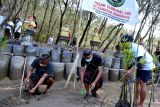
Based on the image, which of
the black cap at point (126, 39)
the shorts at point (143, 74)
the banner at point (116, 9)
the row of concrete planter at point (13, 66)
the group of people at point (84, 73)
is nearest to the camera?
the black cap at point (126, 39)

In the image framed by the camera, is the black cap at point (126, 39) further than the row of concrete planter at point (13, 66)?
No

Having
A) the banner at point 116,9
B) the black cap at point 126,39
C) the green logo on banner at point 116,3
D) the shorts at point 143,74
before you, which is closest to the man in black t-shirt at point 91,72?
the banner at point 116,9

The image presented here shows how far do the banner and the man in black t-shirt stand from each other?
3.19 feet

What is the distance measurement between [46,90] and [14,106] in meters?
1.48

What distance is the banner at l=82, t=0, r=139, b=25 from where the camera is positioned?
8.12 m

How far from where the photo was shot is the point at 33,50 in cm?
1186

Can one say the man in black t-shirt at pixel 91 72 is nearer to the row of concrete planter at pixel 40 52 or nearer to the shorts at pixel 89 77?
the shorts at pixel 89 77

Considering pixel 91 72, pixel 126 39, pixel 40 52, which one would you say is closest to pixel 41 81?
pixel 91 72

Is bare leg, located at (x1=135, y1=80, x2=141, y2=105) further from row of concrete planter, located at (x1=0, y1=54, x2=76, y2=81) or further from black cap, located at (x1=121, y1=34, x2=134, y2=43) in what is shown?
row of concrete planter, located at (x1=0, y1=54, x2=76, y2=81)

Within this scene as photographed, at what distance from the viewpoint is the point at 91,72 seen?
8.45 m

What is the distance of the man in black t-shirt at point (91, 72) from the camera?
8234 millimetres

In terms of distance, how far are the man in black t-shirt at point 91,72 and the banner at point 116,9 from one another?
3.19 ft

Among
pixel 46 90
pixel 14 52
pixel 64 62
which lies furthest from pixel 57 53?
pixel 46 90

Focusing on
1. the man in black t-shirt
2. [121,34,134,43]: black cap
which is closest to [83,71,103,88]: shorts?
the man in black t-shirt
